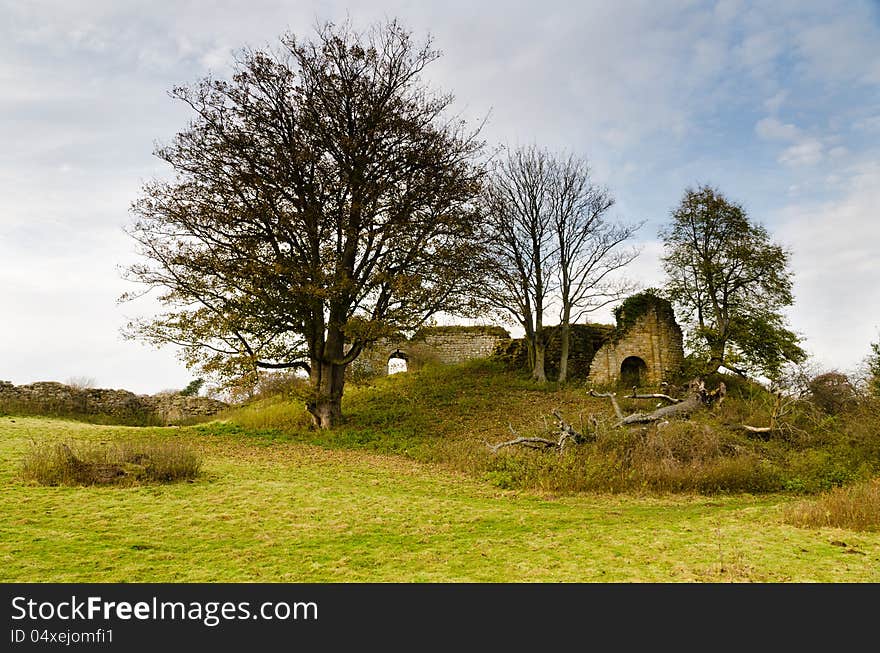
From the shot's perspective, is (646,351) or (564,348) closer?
(564,348)

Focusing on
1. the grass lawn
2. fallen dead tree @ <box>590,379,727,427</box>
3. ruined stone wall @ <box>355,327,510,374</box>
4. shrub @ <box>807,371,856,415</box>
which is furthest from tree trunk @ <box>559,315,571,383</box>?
the grass lawn

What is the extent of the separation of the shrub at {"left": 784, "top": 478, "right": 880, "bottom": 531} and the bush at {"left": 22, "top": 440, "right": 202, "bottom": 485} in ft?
28.6

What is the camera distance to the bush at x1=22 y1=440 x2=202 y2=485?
29.3 feet

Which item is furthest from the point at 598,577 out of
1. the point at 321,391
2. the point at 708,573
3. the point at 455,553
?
the point at 321,391

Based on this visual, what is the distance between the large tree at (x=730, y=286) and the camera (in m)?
27.8

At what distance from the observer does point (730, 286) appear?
2903 cm

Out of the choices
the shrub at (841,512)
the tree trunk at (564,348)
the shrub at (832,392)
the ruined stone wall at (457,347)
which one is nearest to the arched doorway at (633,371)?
the tree trunk at (564,348)

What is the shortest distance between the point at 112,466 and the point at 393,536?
5.04 m

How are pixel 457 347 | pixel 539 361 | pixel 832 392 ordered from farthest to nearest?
pixel 457 347 → pixel 539 361 → pixel 832 392

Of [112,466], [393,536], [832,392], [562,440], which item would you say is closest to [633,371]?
[832,392]

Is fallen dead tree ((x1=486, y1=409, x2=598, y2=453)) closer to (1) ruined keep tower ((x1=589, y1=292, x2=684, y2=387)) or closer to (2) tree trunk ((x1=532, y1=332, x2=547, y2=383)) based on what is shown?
(2) tree trunk ((x1=532, y1=332, x2=547, y2=383))

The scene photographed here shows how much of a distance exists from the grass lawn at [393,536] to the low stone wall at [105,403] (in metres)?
13.4

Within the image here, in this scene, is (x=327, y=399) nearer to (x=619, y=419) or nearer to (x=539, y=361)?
(x=619, y=419)

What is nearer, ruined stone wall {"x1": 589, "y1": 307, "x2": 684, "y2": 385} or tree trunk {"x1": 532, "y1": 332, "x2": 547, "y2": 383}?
tree trunk {"x1": 532, "y1": 332, "x2": 547, "y2": 383}
